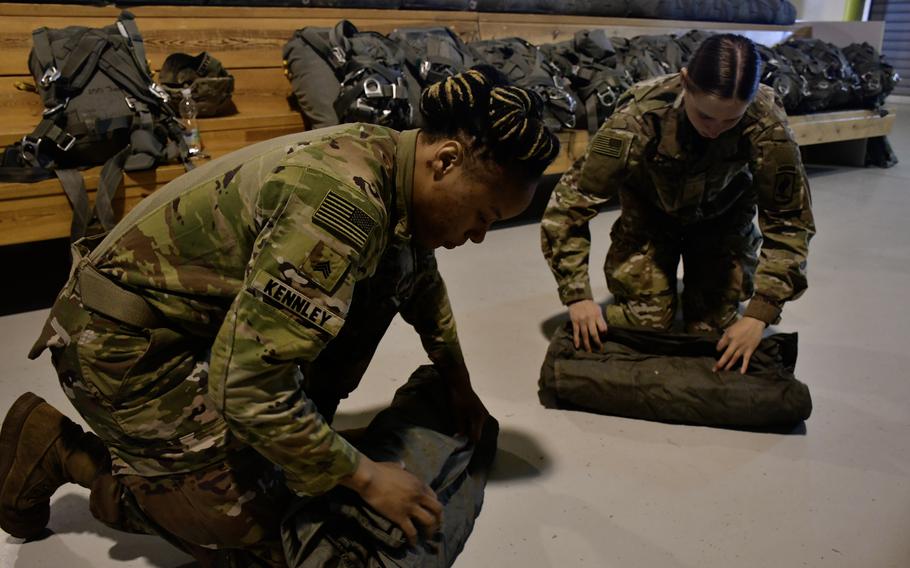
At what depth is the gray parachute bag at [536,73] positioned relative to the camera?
3.55 meters

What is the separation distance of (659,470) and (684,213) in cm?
85

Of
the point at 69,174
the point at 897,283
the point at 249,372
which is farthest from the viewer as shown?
the point at 897,283

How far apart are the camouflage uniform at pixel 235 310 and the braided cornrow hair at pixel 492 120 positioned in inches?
3.0

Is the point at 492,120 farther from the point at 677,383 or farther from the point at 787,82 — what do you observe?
the point at 787,82

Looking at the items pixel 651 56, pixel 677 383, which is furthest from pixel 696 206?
pixel 651 56

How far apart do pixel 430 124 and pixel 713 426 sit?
3.66ft

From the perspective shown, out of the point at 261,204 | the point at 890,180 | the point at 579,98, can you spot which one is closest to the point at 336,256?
the point at 261,204

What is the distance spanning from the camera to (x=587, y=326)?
190cm

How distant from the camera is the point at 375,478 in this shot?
1.08 meters

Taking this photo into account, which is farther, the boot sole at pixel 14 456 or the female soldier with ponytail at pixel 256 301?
the boot sole at pixel 14 456

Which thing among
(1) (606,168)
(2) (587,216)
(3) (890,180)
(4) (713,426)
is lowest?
(3) (890,180)

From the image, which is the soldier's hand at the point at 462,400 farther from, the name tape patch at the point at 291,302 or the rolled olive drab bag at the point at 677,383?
the name tape patch at the point at 291,302

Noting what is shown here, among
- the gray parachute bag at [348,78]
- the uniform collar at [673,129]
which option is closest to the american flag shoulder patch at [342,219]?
the uniform collar at [673,129]

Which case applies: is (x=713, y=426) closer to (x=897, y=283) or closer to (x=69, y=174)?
(x=897, y=283)
